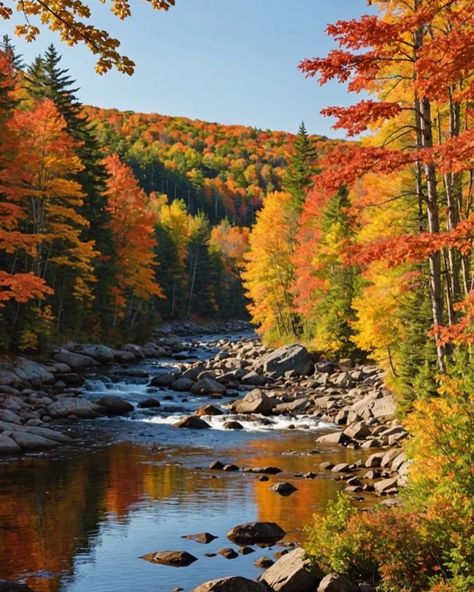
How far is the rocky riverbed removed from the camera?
48.2ft

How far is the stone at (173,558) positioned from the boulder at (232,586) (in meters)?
1.95

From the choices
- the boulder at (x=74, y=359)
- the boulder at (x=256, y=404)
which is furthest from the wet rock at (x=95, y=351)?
the boulder at (x=256, y=404)

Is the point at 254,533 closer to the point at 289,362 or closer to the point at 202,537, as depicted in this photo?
the point at 202,537

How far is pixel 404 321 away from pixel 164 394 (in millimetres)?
12378

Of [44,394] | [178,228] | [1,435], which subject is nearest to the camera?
[1,435]

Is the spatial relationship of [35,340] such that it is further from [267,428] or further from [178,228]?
[178,228]

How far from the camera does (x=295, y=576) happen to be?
30.6 ft

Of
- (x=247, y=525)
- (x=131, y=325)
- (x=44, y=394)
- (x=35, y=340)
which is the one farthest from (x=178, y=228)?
(x=247, y=525)

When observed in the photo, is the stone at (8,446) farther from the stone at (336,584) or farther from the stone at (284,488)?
the stone at (336,584)

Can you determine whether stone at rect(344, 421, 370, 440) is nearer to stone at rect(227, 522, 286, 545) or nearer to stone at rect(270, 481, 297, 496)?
stone at rect(270, 481, 297, 496)

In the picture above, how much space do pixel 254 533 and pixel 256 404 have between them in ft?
48.6

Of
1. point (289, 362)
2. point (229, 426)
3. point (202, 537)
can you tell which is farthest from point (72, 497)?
Result: point (289, 362)

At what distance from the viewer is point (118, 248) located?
152ft

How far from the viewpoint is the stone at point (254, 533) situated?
1241 cm
